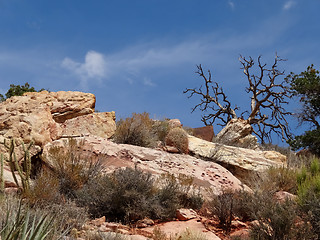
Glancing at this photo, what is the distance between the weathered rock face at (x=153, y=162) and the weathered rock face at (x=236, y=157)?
5.30ft

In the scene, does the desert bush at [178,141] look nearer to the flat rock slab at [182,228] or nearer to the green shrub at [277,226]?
the flat rock slab at [182,228]

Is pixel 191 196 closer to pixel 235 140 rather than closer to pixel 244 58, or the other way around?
pixel 235 140

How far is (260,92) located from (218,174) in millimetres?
15666

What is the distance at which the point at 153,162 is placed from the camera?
1080 centimetres

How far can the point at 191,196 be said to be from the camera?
342 inches

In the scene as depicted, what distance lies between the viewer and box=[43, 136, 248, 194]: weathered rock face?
10.1 m

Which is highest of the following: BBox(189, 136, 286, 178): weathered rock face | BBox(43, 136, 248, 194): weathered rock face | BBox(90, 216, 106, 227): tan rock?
BBox(189, 136, 286, 178): weathered rock face

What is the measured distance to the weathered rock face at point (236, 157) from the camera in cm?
1320

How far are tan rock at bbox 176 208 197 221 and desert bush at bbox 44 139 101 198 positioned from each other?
7.22ft

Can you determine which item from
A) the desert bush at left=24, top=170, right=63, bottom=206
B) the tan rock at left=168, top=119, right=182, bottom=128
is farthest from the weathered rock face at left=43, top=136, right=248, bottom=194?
the tan rock at left=168, top=119, right=182, bottom=128

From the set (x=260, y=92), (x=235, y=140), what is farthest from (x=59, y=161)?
(x=260, y=92)

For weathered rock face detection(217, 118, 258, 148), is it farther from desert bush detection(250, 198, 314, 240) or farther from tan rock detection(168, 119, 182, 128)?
desert bush detection(250, 198, 314, 240)

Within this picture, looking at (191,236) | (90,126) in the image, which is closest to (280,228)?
(191,236)

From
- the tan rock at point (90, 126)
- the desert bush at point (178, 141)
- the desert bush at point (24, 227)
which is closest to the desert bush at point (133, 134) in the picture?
the tan rock at point (90, 126)
